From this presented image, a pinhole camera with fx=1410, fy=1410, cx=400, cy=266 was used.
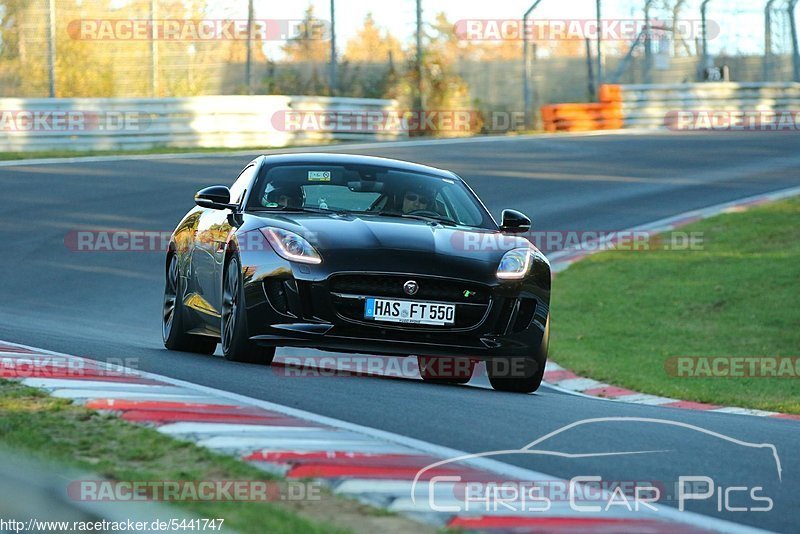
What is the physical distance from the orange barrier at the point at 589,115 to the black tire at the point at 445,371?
2198cm

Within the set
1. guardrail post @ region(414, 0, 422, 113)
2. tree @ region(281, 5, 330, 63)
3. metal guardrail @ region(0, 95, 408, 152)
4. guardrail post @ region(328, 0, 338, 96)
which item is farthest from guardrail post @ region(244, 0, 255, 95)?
guardrail post @ region(414, 0, 422, 113)

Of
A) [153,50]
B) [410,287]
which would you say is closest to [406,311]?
[410,287]

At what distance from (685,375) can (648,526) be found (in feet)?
24.0

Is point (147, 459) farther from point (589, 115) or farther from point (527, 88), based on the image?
point (527, 88)

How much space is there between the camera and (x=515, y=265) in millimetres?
8312

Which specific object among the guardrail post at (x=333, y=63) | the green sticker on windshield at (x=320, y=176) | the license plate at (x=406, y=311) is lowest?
the license plate at (x=406, y=311)

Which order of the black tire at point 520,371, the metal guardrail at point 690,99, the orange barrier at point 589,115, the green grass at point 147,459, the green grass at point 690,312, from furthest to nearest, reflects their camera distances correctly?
the metal guardrail at point 690,99
the orange barrier at point 589,115
the green grass at point 690,312
the black tire at point 520,371
the green grass at point 147,459

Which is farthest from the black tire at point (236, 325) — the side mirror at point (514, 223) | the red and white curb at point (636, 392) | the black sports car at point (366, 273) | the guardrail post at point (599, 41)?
the guardrail post at point (599, 41)

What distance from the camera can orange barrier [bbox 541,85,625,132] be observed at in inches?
1245

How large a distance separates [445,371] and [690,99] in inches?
926

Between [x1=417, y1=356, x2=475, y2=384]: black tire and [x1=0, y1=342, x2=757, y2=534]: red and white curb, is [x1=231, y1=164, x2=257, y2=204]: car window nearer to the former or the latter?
[x1=417, y1=356, x2=475, y2=384]: black tire

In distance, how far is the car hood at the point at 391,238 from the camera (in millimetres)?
8062

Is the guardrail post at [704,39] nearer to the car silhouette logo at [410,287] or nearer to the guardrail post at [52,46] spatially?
the guardrail post at [52,46]

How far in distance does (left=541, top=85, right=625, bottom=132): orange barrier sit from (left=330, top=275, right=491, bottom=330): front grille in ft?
78.5
